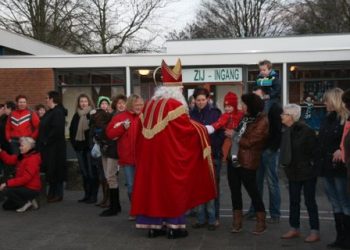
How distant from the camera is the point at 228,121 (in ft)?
22.1

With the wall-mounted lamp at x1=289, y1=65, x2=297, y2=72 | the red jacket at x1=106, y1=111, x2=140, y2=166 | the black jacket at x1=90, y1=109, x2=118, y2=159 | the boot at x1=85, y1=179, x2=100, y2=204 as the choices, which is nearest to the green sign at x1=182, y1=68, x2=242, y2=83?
the wall-mounted lamp at x1=289, y1=65, x2=297, y2=72

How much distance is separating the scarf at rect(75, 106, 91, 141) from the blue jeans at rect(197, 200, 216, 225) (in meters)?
2.75

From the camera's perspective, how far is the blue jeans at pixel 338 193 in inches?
227

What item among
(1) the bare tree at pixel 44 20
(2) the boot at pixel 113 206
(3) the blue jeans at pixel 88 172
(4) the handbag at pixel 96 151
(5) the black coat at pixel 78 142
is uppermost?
(1) the bare tree at pixel 44 20

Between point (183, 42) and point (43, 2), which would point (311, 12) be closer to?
point (43, 2)

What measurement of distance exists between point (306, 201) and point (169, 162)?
166 cm

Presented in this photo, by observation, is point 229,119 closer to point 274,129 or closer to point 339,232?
point 274,129

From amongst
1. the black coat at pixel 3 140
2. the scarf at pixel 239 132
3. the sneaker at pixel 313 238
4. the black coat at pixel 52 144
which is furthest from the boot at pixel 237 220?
the black coat at pixel 3 140

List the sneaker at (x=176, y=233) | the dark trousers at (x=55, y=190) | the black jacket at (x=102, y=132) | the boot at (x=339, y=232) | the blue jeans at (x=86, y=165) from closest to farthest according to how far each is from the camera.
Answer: the boot at (x=339, y=232), the sneaker at (x=176, y=233), the black jacket at (x=102, y=132), the blue jeans at (x=86, y=165), the dark trousers at (x=55, y=190)

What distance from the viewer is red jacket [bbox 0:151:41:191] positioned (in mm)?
8102

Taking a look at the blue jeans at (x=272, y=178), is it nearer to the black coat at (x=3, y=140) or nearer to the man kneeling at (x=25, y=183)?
the man kneeling at (x=25, y=183)

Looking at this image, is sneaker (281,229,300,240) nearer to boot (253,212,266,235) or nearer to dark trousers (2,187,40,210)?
boot (253,212,266,235)

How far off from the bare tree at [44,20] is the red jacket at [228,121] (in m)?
27.5

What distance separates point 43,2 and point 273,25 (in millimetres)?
20210
